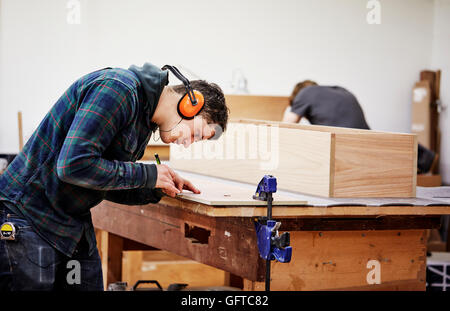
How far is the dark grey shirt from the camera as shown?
323 cm

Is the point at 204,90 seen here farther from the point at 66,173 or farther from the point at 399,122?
the point at 399,122

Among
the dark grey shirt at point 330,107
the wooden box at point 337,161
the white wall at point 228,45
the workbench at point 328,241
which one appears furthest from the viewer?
the white wall at point 228,45

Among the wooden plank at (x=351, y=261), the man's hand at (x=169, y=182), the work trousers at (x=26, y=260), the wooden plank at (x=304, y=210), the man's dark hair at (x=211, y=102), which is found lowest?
the wooden plank at (x=351, y=261)

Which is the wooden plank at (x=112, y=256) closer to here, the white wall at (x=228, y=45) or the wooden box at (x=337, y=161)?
the wooden box at (x=337, y=161)

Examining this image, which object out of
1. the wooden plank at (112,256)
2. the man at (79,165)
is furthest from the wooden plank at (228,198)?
the wooden plank at (112,256)

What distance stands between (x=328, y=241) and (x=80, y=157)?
0.92 metres

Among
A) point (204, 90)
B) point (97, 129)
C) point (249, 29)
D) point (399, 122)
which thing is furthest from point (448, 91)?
point (97, 129)

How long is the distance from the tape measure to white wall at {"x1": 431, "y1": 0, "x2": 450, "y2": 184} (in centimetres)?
500

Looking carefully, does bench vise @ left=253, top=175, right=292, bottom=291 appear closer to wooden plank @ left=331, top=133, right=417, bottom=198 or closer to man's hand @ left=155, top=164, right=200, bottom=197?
man's hand @ left=155, top=164, right=200, bottom=197

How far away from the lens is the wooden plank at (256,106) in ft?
15.3

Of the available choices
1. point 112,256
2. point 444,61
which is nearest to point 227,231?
point 112,256

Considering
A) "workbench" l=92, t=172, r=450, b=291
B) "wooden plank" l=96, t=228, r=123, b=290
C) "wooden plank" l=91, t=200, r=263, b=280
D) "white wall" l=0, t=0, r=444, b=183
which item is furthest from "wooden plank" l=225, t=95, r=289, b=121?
"workbench" l=92, t=172, r=450, b=291

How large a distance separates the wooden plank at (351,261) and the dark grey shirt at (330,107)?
1.39 meters

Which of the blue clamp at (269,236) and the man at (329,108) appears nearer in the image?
the blue clamp at (269,236)
